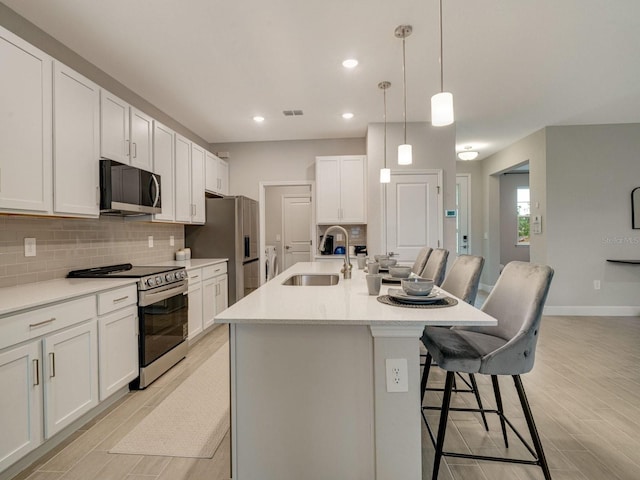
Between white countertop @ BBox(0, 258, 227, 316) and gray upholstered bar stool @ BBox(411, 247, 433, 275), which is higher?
gray upholstered bar stool @ BBox(411, 247, 433, 275)

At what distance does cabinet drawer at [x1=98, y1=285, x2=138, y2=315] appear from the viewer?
7.07ft

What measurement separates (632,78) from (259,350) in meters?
4.32

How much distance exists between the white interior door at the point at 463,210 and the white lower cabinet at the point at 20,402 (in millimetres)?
6615

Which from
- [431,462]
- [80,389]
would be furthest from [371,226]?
[80,389]

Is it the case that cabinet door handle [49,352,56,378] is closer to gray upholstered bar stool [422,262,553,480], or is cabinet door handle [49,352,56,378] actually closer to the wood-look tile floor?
the wood-look tile floor

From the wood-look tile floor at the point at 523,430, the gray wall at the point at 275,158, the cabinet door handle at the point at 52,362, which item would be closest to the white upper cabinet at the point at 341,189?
the gray wall at the point at 275,158

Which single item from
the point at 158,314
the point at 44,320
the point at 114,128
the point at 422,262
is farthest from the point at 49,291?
the point at 422,262

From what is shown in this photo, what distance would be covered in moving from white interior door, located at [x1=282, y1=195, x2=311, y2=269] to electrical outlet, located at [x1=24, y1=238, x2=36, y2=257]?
4964 millimetres

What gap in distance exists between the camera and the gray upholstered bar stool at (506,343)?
1.43 meters

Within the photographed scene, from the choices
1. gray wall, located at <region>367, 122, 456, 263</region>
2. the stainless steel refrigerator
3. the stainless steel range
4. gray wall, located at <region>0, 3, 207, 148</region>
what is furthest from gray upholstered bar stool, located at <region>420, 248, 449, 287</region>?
gray wall, located at <region>0, 3, 207, 148</region>

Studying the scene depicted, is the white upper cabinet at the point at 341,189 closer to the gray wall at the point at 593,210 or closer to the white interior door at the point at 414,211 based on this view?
the white interior door at the point at 414,211

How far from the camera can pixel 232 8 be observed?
220 centimetres

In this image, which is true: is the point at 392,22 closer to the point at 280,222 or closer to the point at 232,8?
the point at 232,8

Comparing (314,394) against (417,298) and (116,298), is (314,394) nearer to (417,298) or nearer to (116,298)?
(417,298)
